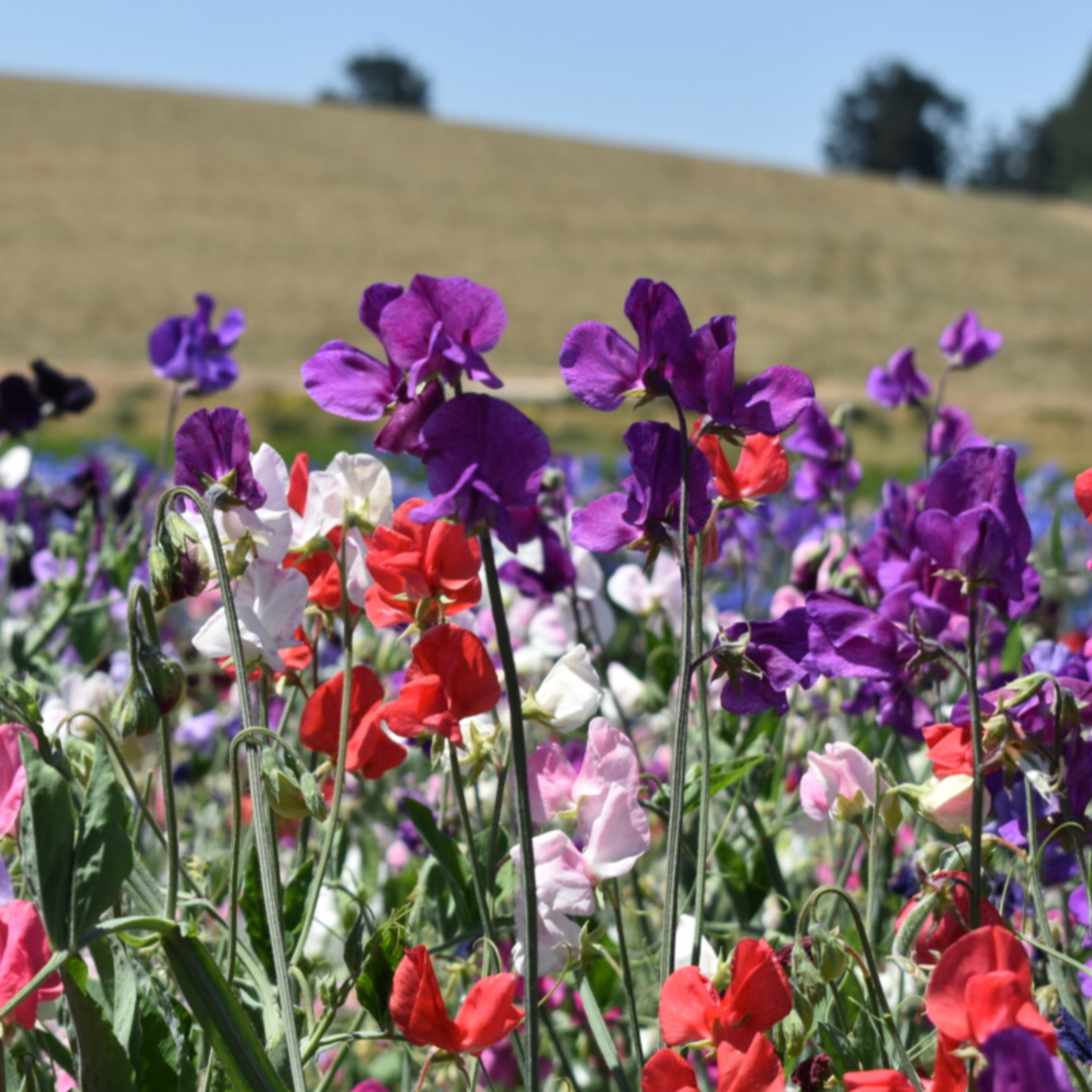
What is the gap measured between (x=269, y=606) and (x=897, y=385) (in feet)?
3.54

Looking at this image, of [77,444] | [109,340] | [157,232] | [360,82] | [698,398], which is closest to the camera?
[698,398]

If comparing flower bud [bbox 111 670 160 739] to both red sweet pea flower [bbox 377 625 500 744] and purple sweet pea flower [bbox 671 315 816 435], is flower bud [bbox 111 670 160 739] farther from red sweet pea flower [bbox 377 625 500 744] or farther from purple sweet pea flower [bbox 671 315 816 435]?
purple sweet pea flower [bbox 671 315 816 435]

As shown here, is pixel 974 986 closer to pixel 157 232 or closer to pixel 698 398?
pixel 698 398

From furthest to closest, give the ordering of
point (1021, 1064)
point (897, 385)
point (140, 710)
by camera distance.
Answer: point (897, 385)
point (140, 710)
point (1021, 1064)

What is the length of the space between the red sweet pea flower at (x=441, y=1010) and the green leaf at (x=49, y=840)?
19 centimetres

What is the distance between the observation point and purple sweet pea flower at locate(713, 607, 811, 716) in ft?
2.66

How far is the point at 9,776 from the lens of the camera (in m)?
0.75

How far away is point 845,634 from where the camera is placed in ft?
2.77

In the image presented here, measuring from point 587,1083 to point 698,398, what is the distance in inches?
35.3

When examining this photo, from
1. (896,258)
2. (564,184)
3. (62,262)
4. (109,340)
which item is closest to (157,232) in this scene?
(62,262)

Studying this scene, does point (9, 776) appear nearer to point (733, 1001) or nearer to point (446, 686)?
point (446, 686)

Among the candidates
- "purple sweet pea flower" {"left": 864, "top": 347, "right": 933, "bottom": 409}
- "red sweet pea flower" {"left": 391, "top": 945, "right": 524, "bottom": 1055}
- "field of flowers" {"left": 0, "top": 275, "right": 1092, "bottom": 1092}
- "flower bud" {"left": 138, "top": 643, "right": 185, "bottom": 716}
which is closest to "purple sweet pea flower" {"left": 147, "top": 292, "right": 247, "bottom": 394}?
"field of flowers" {"left": 0, "top": 275, "right": 1092, "bottom": 1092}

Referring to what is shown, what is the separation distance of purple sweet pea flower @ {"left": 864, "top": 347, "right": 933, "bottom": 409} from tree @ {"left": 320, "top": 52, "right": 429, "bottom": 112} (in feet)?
210

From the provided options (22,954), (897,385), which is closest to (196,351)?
(897,385)
